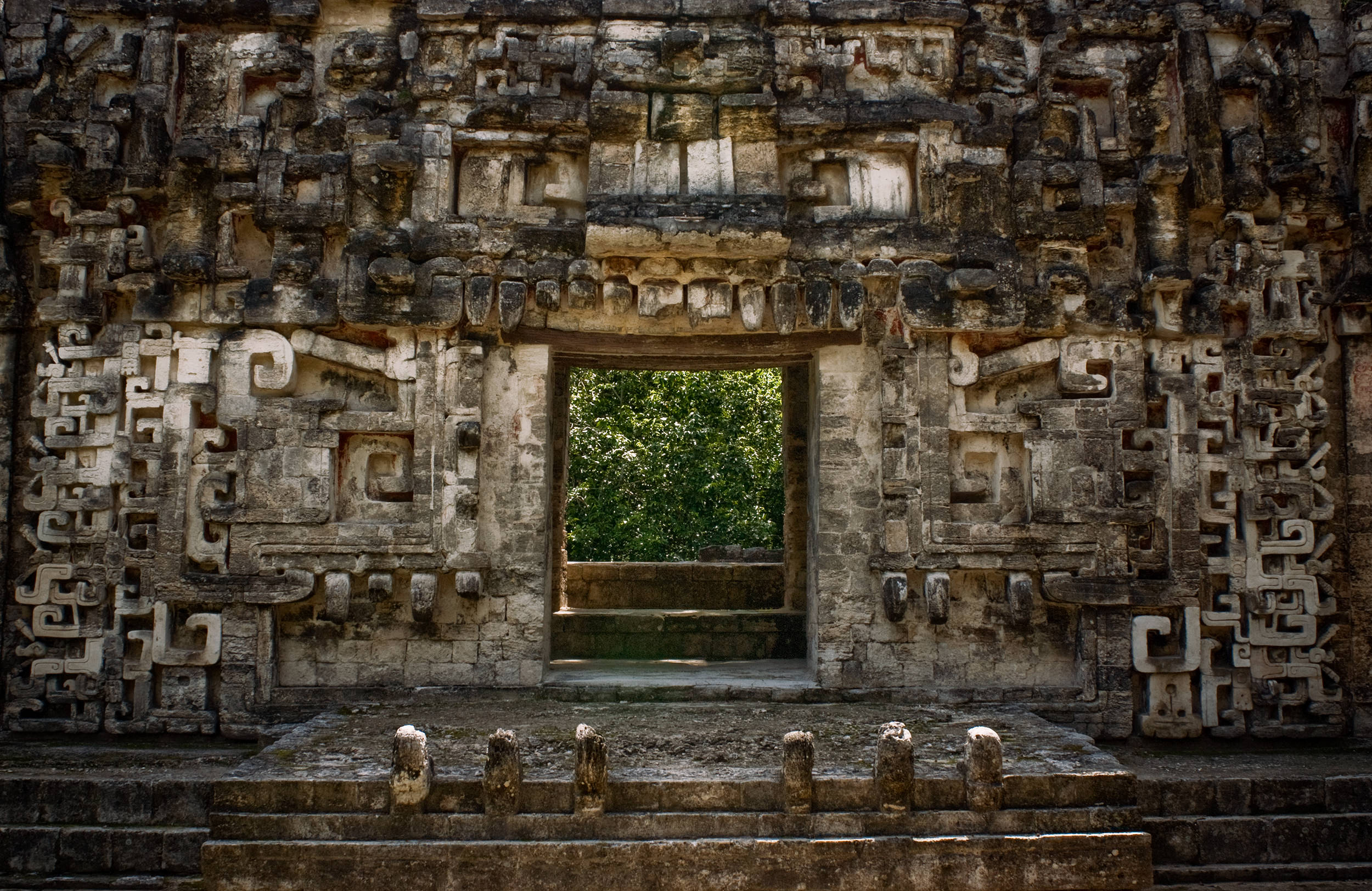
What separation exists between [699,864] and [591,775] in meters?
0.68

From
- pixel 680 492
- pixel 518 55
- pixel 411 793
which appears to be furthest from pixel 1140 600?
pixel 680 492

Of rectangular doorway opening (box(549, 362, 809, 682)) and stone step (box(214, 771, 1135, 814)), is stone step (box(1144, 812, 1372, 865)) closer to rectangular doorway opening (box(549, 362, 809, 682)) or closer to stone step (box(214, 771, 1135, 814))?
stone step (box(214, 771, 1135, 814))

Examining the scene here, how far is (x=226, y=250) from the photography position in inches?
287

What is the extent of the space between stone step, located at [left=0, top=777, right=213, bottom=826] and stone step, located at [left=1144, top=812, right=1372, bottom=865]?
5532 millimetres

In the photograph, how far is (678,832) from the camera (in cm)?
518

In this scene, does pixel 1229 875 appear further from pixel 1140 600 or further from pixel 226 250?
pixel 226 250

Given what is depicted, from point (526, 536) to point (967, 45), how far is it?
474cm

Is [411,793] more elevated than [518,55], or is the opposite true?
[518,55]

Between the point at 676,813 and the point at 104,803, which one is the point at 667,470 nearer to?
the point at 104,803

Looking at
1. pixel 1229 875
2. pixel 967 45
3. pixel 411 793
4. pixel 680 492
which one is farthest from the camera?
pixel 680 492

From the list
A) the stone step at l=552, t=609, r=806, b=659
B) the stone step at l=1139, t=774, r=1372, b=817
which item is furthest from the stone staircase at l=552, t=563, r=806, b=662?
the stone step at l=1139, t=774, r=1372, b=817

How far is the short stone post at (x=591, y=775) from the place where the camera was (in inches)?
203

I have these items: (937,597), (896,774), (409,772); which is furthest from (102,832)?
(937,597)

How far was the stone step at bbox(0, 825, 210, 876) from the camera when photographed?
5.90 meters
